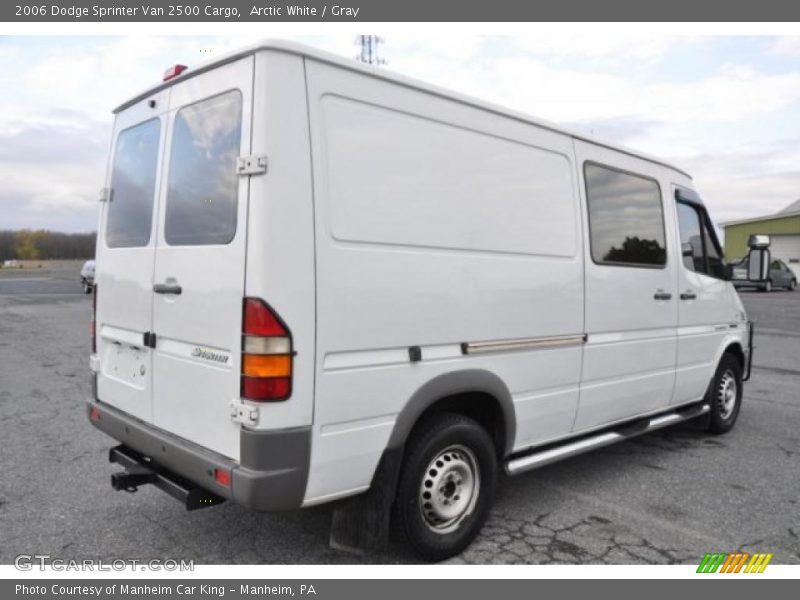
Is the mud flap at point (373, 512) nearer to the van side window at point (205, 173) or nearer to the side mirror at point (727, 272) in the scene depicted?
the van side window at point (205, 173)

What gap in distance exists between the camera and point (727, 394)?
6246mm

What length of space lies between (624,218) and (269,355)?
3.07 meters

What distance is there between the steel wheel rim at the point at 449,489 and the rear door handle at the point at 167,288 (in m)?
1.58

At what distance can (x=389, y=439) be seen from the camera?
10.5 ft

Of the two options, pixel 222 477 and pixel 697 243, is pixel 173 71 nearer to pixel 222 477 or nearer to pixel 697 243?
pixel 222 477

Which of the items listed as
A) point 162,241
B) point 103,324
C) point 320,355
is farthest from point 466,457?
point 103,324

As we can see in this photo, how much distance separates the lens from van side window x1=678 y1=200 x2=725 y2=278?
5461mm

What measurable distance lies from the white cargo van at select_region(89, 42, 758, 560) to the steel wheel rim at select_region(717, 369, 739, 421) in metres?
2.03

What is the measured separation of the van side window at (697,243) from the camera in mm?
5461

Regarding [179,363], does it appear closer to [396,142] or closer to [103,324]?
[103,324]

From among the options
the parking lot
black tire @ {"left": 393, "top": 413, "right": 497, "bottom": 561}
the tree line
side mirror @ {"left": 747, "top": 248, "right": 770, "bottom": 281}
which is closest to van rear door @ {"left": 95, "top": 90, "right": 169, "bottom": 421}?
the parking lot

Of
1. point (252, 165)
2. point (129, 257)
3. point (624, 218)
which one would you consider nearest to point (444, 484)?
point (252, 165)

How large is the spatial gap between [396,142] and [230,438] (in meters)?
1.64

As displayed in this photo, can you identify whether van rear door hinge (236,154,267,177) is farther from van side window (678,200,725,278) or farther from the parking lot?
van side window (678,200,725,278)
